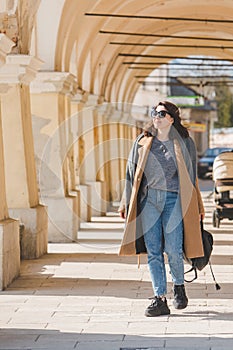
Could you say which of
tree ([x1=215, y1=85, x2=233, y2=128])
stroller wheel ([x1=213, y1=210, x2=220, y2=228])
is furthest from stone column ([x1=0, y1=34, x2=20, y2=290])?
tree ([x1=215, y1=85, x2=233, y2=128])

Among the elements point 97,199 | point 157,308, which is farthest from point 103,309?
point 97,199

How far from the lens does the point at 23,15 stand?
12.5 meters

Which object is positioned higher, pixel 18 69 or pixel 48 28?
pixel 48 28

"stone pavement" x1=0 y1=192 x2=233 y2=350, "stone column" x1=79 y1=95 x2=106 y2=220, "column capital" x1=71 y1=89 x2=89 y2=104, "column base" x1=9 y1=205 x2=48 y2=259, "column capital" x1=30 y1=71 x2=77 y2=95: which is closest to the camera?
"stone pavement" x1=0 y1=192 x2=233 y2=350

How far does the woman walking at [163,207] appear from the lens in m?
8.59

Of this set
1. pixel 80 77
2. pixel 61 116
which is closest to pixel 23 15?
pixel 61 116

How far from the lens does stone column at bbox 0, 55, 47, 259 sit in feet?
43.2

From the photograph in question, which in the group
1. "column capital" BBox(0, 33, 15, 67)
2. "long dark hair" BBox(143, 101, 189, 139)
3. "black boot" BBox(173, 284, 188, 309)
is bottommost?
"black boot" BBox(173, 284, 188, 309)

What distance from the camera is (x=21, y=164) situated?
44.2 feet

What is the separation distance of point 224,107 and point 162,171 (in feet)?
202

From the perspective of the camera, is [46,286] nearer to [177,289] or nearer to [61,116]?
[177,289]

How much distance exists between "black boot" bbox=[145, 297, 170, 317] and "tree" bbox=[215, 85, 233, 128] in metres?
58.7

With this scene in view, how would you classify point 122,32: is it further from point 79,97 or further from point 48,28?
point 48,28

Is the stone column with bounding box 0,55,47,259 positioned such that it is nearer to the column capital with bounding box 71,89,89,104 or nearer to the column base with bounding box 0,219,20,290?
the column base with bounding box 0,219,20,290
